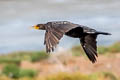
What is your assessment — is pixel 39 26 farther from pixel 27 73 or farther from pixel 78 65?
pixel 78 65

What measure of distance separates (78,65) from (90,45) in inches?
951

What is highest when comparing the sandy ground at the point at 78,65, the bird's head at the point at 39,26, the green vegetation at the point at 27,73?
the bird's head at the point at 39,26

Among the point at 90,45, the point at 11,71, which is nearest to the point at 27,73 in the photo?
the point at 11,71

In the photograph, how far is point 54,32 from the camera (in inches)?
367

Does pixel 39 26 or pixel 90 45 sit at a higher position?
pixel 39 26

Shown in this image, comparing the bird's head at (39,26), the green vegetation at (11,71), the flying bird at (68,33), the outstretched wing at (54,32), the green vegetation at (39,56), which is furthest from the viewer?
the green vegetation at (39,56)

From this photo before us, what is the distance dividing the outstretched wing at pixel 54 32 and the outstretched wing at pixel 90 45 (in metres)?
1.67

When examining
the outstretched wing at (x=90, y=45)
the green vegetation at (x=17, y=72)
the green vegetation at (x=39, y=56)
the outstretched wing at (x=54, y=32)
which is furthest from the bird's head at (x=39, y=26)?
the green vegetation at (x=39, y=56)

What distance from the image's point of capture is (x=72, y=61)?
37656 millimetres

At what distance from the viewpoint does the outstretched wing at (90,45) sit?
37.8 feet

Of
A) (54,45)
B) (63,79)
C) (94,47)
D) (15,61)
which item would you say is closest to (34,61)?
(15,61)

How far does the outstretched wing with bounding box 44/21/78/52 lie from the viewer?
29.2ft

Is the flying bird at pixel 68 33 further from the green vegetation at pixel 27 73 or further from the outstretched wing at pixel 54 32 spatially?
the green vegetation at pixel 27 73

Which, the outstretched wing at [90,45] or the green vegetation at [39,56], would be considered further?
the green vegetation at [39,56]
